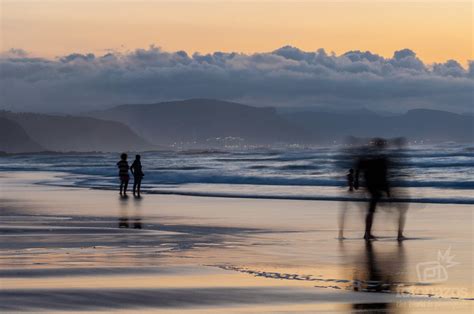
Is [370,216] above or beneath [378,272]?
above

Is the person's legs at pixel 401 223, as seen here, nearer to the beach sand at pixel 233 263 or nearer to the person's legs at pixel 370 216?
the beach sand at pixel 233 263

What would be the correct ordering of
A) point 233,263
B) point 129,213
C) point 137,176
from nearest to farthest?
1. point 233,263
2. point 129,213
3. point 137,176

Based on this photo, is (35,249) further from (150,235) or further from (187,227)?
(187,227)

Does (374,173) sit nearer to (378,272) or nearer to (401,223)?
(401,223)

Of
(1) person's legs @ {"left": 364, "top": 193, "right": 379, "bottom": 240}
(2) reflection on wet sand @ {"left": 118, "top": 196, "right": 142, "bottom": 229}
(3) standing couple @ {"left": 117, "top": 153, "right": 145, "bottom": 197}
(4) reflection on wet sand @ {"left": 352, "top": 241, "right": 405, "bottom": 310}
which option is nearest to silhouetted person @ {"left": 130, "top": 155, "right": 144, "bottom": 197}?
(3) standing couple @ {"left": 117, "top": 153, "right": 145, "bottom": 197}

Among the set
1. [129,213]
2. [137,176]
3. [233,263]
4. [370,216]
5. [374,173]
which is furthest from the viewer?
[137,176]

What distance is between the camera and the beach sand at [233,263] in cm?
1117

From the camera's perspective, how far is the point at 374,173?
62.3 feet

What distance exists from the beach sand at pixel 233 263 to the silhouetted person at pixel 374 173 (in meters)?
0.69

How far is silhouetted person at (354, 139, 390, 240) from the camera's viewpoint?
18.7 m

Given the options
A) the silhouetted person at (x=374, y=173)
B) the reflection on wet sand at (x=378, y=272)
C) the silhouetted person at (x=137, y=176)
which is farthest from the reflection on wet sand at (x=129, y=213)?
the reflection on wet sand at (x=378, y=272)

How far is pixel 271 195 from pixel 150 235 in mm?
15536

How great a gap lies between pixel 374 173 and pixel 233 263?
510 cm

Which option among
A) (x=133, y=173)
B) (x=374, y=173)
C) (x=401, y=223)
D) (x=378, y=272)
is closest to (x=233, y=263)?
(x=378, y=272)
